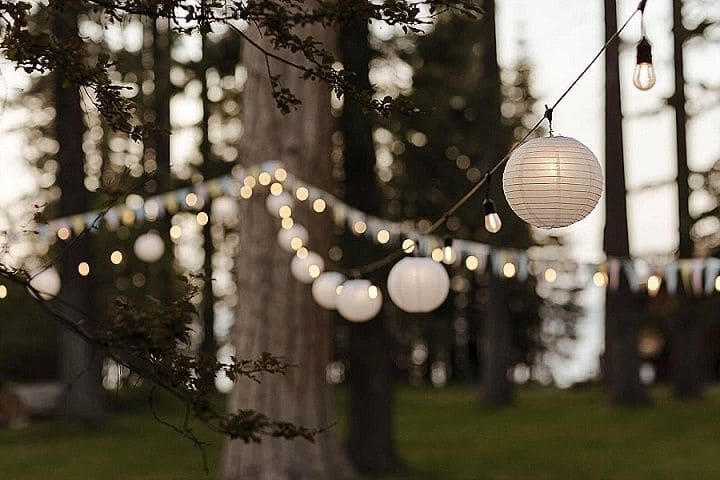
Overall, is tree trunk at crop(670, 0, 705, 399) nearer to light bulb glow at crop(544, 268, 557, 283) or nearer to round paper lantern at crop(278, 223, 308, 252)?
light bulb glow at crop(544, 268, 557, 283)

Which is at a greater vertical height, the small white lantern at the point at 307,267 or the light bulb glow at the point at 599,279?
the small white lantern at the point at 307,267

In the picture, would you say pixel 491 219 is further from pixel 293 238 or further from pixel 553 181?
pixel 293 238

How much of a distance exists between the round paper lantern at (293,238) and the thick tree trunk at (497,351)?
7724 millimetres

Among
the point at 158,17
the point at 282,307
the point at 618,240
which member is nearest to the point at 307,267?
the point at 282,307

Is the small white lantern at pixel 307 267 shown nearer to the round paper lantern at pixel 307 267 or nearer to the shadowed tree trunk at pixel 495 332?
the round paper lantern at pixel 307 267

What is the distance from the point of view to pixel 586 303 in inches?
981

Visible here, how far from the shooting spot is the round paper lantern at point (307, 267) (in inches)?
336

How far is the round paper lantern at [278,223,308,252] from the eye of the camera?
9.04m

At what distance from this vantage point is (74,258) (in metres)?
14.0

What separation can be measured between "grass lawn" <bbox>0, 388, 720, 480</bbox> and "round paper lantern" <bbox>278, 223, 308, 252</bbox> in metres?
2.73

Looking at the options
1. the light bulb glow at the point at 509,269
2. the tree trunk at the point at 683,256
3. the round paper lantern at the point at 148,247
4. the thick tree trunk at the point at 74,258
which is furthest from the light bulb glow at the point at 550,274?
A: the thick tree trunk at the point at 74,258

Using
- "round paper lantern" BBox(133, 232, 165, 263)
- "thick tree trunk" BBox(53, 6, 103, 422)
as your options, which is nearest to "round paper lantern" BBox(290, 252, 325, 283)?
"round paper lantern" BBox(133, 232, 165, 263)

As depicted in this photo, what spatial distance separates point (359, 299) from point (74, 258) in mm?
8257

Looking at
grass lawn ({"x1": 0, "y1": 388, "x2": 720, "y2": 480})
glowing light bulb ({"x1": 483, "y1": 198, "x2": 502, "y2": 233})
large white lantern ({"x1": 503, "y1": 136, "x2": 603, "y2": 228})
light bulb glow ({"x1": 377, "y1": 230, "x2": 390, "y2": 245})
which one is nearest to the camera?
large white lantern ({"x1": 503, "y1": 136, "x2": 603, "y2": 228})
